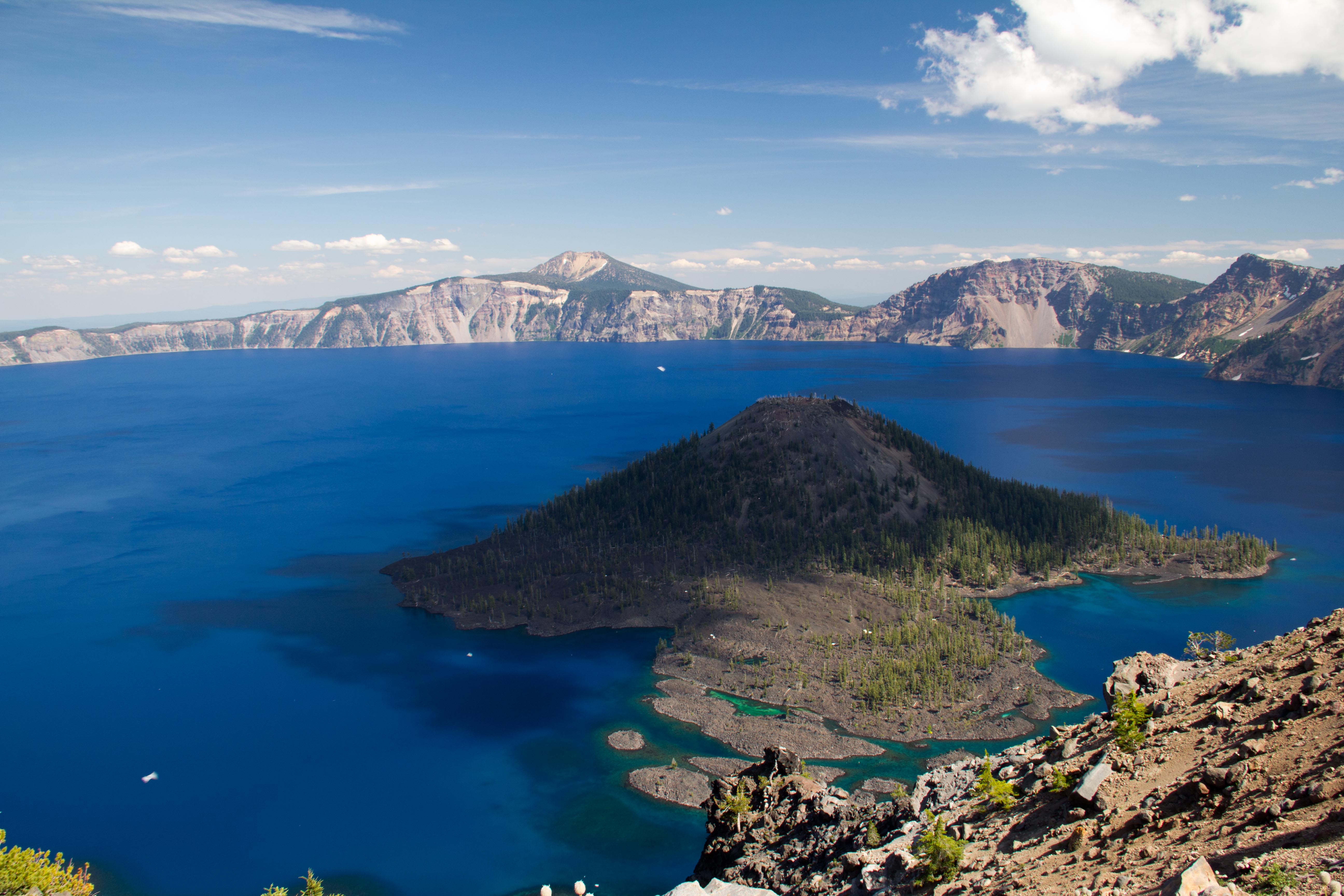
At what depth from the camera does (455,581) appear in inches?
4747

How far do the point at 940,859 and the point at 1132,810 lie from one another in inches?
280

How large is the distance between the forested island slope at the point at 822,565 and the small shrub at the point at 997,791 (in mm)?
43642

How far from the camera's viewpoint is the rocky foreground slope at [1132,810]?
21859mm

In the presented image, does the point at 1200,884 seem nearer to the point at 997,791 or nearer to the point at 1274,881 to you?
the point at 1274,881

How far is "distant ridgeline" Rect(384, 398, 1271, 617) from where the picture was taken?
115 meters

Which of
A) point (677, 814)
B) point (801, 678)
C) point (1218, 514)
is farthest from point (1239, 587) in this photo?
point (677, 814)

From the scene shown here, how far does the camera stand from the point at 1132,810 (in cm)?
2711

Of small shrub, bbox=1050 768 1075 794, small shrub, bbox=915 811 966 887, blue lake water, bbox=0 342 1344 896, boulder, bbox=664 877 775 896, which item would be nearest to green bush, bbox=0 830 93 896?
blue lake water, bbox=0 342 1344 896

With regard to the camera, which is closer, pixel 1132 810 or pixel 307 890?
pixel 1132 810

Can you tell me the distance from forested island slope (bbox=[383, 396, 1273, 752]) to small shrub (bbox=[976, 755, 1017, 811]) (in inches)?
1718

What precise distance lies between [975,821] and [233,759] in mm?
77014

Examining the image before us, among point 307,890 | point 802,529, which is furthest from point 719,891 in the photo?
point 802,529

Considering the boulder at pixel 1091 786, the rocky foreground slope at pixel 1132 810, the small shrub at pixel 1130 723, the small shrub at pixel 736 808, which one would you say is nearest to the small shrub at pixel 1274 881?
the rocky foreground slope at pixel 1132 810

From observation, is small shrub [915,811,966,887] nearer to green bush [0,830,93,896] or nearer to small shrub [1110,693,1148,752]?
small shrub [1110,693,1148,752]
